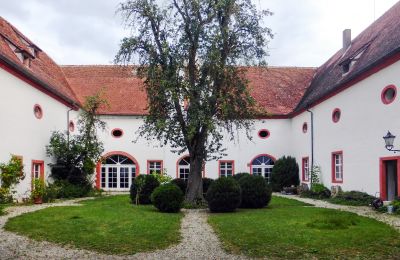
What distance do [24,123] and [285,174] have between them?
13827 mm

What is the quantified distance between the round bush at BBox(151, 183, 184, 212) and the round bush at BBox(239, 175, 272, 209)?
2.51 m

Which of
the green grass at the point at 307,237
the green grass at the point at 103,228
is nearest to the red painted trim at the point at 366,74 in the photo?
the green grass at the point at 307,237

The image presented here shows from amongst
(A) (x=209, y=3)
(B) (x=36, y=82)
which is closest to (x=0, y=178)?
(B) (x=36, y=82)

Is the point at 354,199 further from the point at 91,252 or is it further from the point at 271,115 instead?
the point at 91,252

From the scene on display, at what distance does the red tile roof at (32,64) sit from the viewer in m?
17.1

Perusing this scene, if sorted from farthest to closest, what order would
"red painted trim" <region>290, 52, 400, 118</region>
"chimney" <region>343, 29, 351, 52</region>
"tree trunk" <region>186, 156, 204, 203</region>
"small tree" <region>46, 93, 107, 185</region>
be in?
"chimney" <region>343, 29, 351, 52</region>
"small tree" <region>46, 93, 107, 185</region>
"tree trunk" <region>186, 156, 204, 203</region>
"red painted trim" <region>290, 52, 400, 118</region>

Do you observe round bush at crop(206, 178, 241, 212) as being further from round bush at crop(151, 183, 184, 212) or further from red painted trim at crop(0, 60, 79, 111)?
red painted trim at crop(0, 60, 79, 111)

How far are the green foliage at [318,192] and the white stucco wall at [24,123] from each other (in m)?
12.2

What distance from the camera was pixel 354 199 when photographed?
16625 mm

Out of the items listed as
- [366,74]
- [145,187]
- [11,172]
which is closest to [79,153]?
[11,172]

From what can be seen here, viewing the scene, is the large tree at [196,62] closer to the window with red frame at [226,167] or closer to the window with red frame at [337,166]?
the window with red frame at [337,166]

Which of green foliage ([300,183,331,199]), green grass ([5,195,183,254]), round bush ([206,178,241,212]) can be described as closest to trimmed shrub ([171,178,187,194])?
round bush ([206,178,241,212])

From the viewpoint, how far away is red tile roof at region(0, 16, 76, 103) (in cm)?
1709

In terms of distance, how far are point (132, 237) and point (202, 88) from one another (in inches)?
309
